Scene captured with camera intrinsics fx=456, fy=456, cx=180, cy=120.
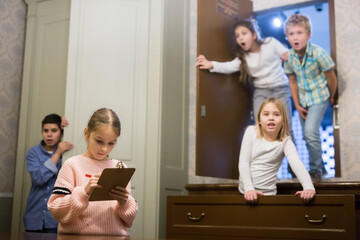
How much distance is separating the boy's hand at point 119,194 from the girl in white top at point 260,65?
96.3 inches

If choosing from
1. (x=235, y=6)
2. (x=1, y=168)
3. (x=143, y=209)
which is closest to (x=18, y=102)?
(x=1, y=168)

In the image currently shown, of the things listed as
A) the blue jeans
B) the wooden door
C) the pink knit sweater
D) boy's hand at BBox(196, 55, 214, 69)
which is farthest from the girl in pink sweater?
the blue jeans

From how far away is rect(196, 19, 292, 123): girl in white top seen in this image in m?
4.12

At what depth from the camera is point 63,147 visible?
149 inches

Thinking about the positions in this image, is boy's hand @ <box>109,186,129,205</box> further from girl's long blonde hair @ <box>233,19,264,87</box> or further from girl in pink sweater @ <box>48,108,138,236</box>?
girl's long blonde hair @ <box>233,19,264,87</box>

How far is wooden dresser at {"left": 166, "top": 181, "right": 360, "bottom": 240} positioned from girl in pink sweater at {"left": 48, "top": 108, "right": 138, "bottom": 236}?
42.3 inches

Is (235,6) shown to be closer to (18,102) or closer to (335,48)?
(335,48)

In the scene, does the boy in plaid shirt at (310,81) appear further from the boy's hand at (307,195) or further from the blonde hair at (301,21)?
the boy's hand at (307,195)

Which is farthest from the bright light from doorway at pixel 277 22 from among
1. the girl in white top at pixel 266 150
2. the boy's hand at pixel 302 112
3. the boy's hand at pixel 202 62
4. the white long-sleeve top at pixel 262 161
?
the white long-sleeve top at pixel 262 161

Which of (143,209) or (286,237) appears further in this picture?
(143,209)

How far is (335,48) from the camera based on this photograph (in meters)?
3.82

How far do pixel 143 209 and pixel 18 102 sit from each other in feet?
5.57

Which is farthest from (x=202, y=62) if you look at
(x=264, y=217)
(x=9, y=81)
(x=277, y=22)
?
(x=9, y=81)

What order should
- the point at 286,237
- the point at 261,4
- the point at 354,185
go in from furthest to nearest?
1. the point at 261,4
2. the point at 354,185
3. the point at 286,237
